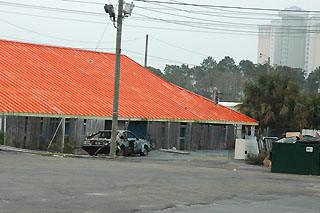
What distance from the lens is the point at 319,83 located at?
140 m

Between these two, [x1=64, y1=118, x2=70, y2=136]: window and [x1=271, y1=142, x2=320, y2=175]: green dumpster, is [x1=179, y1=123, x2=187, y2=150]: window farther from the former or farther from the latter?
[x1=271, y1=142, x2=320, y2=175]: green dumpster

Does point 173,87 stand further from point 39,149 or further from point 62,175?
point 62,175

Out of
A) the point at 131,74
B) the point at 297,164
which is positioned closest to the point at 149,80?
the point at 131,74

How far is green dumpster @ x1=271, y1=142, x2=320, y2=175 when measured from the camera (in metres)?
25.6

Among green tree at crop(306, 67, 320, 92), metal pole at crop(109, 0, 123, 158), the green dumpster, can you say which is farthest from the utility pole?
green tree at crop(306, 67, 320, 92)

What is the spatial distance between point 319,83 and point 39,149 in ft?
372

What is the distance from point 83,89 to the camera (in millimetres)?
42219

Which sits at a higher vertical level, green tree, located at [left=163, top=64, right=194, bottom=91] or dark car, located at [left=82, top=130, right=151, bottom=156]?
green tree, located at [left=163, top=64, right=194, bottom=91]

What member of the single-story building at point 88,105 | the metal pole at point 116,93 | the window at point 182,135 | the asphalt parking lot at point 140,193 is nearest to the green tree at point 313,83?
the single-story building at point 88,105

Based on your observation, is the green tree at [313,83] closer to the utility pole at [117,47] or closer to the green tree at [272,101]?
the green tree at [272,101]

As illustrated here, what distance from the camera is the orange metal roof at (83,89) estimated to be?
120ft

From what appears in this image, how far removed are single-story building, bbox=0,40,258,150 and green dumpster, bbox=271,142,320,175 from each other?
13972 mm

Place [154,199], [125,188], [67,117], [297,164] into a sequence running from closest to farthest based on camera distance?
1. [154,199]
2. [125,188]
3. [297,164]
4. [67,117]

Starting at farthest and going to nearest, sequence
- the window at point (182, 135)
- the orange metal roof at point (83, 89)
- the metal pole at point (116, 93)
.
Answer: the window at point (182, 135) < the orange metal roof at point (83, 89) < the metal pole at point (116, 93)
